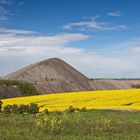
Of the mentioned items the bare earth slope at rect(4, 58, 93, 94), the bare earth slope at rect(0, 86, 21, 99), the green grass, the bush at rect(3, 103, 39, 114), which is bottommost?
the green grass

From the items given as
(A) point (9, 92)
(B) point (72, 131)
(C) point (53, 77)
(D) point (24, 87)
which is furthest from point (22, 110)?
(C) point (53, 77)

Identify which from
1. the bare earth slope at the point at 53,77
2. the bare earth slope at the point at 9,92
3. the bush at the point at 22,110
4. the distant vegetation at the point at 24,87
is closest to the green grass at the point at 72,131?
the bush at the point at 22,110

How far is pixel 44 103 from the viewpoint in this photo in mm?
50406

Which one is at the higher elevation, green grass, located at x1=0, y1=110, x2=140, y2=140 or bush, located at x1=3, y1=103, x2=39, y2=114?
bush, located at x1=3, y1=103, x2=39, y2=114

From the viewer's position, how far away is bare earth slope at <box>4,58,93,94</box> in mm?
105812

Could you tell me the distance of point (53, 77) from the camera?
120 m

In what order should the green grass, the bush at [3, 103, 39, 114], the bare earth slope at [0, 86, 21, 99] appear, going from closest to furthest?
the green grass < the bush at [3, 103, 39, 114] < the bare earth slope at [0, 86, 21, 99]

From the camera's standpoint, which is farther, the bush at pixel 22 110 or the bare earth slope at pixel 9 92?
the bare earth slope at pixel 9 92

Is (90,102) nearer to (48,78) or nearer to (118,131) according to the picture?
(118,131)

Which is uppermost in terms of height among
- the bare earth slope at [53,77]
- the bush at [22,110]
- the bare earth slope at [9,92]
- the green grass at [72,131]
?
the bare earth slope at [53,77]

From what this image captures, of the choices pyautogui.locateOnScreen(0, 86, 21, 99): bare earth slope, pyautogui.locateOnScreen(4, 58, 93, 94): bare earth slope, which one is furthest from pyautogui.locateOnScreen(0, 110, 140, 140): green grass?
pyautogui.locateOnScreen(4, 58, 93, 94): bare earth slope

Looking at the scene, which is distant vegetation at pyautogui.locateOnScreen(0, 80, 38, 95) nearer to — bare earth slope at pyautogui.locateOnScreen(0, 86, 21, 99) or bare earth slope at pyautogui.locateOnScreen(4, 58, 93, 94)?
bare earth slope at pyautogui.locateOnScreen(0, 86, 21, 99)

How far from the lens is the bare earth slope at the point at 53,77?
4166 inches

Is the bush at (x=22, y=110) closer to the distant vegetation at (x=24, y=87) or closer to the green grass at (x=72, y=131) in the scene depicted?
the green grass at (x=72, y=131)
